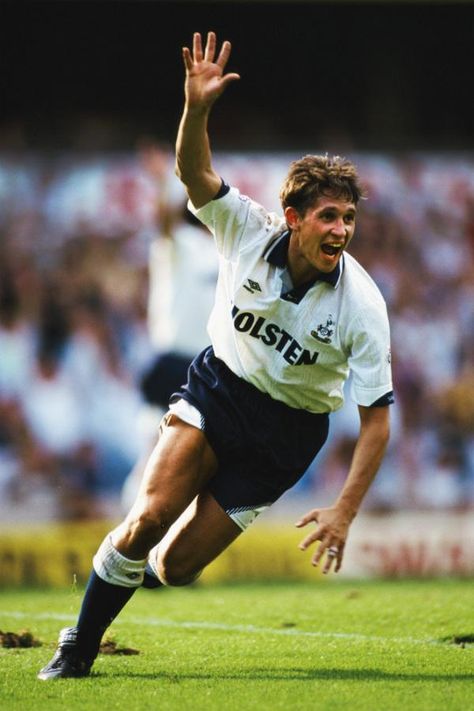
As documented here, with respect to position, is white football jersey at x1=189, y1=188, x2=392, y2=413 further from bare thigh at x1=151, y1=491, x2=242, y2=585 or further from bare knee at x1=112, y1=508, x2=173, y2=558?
bare knee at x1=112, y1=508, x2=173, y2=558

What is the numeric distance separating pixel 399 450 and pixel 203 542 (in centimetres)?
872

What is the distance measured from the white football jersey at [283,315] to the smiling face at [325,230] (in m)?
0.13

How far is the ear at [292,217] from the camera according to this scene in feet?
20.8

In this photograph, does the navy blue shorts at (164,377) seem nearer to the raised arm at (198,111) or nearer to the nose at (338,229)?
the nose at (338,229)

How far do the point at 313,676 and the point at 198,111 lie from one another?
258 centimetres

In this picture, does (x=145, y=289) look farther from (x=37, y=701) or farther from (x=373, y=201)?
(x=37, y=701)

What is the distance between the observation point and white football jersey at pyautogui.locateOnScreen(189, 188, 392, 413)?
6.21 m

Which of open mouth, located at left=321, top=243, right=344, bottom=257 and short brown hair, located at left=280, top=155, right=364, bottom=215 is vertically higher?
short brown hair, located at left=280, top=155, right=364, bottom=215

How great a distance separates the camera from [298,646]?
6.98m

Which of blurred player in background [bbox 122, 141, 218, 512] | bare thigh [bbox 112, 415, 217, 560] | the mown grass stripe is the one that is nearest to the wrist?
bare thigh [bbox 112, 415, 217, 560]

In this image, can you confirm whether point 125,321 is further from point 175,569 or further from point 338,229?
point 338,229

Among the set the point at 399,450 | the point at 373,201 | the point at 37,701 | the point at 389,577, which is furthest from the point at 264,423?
the point at 373,201

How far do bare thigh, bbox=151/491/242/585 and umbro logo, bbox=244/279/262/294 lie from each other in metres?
1.07

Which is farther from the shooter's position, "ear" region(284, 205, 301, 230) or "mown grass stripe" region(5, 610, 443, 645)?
"mown grass stripe" region(5, 610, 443, 645)
